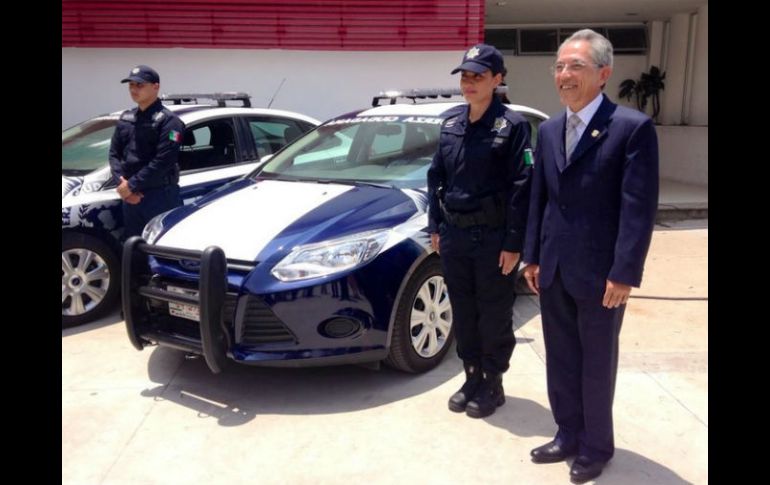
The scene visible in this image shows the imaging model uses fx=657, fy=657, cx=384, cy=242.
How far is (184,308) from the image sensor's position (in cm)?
361

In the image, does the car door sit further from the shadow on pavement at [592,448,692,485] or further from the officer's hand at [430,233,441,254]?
the shadow on pavement at [592,448,692,485]

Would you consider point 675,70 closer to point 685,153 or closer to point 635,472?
point 685,153

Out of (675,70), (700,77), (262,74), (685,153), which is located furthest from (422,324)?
(675,70)

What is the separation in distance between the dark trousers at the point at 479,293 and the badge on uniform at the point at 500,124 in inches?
19.6

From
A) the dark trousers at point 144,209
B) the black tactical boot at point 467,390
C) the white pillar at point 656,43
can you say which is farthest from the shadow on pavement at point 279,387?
the white pillar at point 656,43

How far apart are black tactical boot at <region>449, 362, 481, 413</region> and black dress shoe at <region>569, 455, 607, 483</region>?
774 millimetres

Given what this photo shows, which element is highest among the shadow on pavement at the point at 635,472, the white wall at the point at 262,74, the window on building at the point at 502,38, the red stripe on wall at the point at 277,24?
the window on building at the point at 502,38

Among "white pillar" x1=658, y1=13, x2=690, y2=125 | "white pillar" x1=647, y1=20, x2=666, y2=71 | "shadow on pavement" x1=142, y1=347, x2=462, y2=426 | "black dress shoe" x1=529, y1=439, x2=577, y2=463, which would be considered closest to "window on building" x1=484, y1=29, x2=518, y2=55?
"white pillar" x1=647, y1=20, x2=666, y2=71

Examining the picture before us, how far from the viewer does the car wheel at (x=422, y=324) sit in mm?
3729

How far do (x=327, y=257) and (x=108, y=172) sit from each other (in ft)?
8.25

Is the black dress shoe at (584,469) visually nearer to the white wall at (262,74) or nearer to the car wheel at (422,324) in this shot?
the car wheel at (422,324)

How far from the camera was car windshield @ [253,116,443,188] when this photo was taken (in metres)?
4.40

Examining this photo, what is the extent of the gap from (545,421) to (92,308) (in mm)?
Result: 3396

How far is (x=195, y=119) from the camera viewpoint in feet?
18.1
